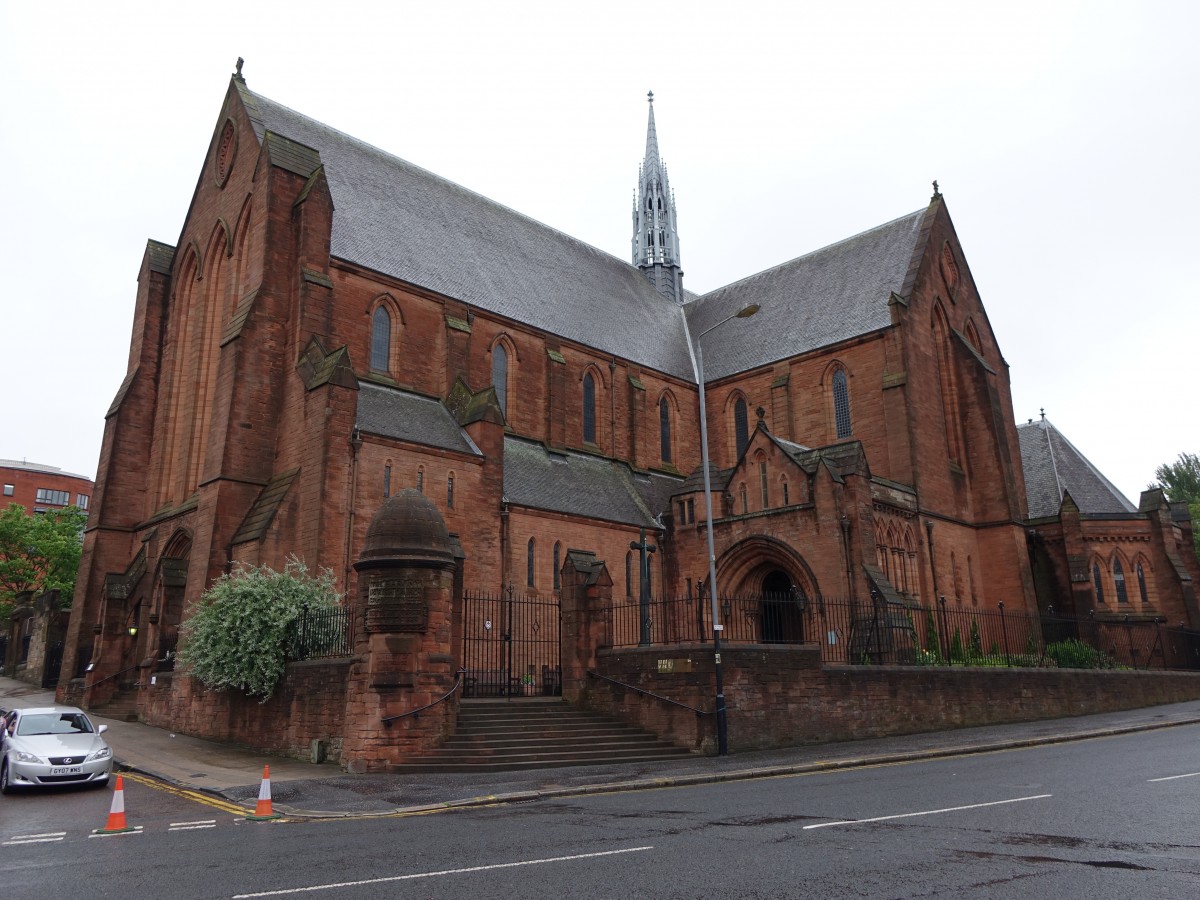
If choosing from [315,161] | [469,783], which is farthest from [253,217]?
[469,783]

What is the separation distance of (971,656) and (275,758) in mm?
19854

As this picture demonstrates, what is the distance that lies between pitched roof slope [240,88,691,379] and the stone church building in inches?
5.6

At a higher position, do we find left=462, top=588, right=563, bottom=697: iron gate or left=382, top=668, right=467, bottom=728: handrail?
left=462, top=588, right=563, bottom=697: iron gate

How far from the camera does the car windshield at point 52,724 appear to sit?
15.3m

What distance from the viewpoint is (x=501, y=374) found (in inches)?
1328

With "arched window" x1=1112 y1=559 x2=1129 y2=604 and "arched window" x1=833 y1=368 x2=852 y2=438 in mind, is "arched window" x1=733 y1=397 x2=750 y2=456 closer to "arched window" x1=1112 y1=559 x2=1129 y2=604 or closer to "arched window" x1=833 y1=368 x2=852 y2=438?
"arched window" x1=833 y1=368 x2=852 y2=438

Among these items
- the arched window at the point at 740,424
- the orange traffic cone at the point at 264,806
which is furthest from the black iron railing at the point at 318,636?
the arched window at the point at 740,424

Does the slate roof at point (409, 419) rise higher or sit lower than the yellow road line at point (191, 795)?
higher

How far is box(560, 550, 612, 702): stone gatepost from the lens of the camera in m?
20.3

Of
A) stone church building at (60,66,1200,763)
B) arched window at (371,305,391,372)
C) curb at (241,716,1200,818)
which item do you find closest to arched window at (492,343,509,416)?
stone church building at (60,66,1200,763)

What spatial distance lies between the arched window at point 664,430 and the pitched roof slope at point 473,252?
1640 mm

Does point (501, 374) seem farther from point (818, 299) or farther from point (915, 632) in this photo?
point (915, 632)

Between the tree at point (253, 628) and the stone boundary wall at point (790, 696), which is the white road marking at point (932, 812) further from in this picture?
the tree at point (253, 628)

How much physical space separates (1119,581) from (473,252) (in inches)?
1142
